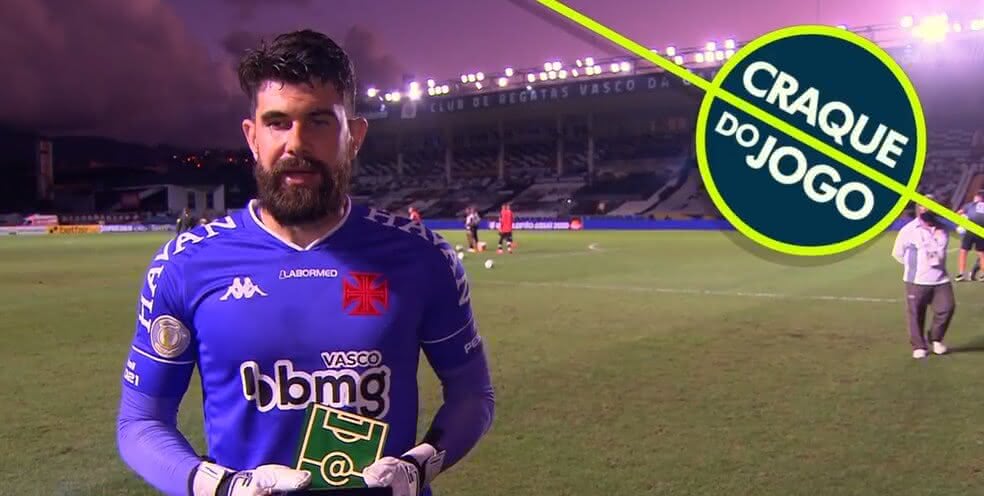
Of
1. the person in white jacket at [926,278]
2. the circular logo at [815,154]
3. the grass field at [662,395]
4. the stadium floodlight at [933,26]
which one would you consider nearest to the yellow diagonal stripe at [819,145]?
the circular logo at [815,154]

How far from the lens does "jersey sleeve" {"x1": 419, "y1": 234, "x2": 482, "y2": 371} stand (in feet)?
7.30

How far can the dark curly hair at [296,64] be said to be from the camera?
6.53ft

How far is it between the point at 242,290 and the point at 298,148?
16.7 inches

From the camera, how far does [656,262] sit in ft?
74.1

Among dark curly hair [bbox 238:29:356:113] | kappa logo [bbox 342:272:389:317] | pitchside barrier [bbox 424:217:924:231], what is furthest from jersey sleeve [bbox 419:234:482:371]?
pitchside barrier [bbox 424:217:924:231]

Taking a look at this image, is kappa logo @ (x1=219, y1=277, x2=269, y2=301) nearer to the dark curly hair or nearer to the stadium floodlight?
the dark curly hair

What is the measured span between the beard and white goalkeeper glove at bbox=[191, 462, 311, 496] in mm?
643

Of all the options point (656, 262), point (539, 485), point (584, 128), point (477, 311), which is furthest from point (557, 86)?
point (539, 485)

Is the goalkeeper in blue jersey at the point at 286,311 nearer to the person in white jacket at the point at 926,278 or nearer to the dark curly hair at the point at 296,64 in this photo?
the dark curly hair at the point at 296,64

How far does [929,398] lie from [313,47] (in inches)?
286

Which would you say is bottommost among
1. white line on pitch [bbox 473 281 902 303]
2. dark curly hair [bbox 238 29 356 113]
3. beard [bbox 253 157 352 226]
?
white line on pitch [bbox 473 281 902 303]

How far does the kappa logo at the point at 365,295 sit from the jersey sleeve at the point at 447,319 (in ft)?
0.51

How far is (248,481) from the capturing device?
174 cm

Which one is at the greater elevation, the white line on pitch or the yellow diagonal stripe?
the yellow diagonal stripe
